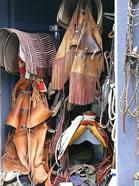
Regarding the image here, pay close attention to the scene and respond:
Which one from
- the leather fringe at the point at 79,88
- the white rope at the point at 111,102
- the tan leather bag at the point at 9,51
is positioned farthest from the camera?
the tan leather bag at the point at 9,51

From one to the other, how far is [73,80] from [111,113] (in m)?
0.37

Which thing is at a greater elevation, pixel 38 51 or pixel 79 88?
pixel 38 51

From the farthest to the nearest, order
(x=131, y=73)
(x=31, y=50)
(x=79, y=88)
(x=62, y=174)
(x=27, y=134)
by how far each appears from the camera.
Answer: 1. (x=27, y=134)
2. (x=31, y=50)
3. (x=62, y=174)
4. (x=79, y=88)
5. (x=131, y=73)

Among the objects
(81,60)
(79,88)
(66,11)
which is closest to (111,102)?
(79,88)

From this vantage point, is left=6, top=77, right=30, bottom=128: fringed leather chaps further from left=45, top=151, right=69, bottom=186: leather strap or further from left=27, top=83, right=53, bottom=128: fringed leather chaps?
left=45, top=151, right=69, bottom=186: leather strap

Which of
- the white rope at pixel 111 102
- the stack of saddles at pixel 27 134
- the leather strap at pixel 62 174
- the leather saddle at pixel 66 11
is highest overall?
the leather saddle at pixel 66 11

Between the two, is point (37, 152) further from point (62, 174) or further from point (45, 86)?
point (45, 86)

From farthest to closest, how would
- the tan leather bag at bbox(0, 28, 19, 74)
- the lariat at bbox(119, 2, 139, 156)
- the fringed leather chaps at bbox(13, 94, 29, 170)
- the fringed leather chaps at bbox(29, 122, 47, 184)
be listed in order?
1. the tan leather bag at bbox(0, 28, 19, 74)
2. the fringed leather chaps at bbox(13, 94, 29, 170)
3. the fringed leather chaps at bbox(29, 122, 47, 184)
4. the lariat at bbox(119, 2, 139, 156)

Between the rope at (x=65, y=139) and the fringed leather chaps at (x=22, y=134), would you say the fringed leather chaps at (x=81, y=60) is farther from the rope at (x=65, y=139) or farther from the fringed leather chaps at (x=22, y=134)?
the fringed leather chaps at (x=22, y=134)

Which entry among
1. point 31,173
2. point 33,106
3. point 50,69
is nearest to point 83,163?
point 31,173

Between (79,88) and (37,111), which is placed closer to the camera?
(79,88)

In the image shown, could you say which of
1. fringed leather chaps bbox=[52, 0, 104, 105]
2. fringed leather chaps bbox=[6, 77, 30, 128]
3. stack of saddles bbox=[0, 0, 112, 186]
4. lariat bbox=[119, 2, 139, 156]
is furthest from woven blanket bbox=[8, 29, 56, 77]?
lariat bbox=[119, 2, 139, 156]

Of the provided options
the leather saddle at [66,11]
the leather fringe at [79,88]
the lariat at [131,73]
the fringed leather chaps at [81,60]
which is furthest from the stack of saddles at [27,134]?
the lariat at [131,73]

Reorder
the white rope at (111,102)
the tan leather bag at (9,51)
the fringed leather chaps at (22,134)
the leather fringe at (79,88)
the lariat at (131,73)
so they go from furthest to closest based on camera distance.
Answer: the tan leather bag at (9,51) → the fringed leather chaps at (22,134) → the leather fringe at (79,88) → the white rope at (111,102) → the lariat at (131,73)
